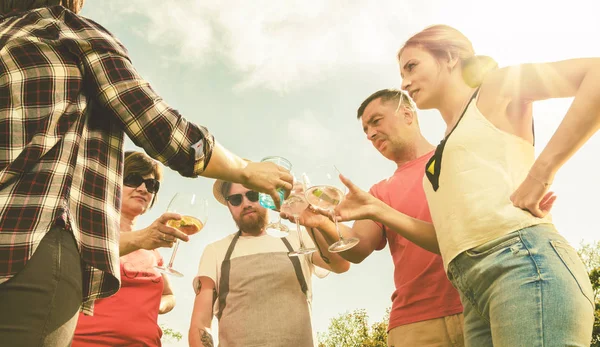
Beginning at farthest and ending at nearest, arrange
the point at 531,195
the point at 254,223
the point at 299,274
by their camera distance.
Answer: the point at 254,223 → the point at 299,274 → the point at 531,195

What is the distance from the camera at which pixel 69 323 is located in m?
1.53

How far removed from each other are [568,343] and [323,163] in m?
1.95

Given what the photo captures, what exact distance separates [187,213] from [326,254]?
1.21 m

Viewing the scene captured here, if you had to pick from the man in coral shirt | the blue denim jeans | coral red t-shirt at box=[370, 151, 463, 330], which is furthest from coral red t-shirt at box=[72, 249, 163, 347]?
the blue denim jeans

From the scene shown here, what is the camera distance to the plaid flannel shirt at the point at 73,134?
61.3 inches

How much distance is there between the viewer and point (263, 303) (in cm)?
429

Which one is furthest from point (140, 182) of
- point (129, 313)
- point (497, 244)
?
point (497, 244)

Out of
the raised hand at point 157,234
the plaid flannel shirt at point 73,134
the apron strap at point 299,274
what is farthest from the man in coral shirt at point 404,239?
the plaid flannel shirt at point 73,134

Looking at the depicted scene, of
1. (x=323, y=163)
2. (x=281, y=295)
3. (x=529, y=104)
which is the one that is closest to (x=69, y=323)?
(x=323, y=163)

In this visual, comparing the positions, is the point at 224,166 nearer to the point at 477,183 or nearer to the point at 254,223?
the point at 477,183

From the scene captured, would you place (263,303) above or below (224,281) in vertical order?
below

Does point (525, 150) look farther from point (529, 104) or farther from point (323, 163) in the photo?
point (323, 163)

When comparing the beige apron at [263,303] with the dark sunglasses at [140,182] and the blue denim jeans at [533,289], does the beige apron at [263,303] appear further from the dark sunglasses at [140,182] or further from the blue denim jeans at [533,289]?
the blue denim jeans at [533,289]

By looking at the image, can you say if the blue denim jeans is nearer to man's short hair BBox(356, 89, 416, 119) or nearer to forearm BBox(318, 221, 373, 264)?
forearm BBox(318, 221, 373, 264)
